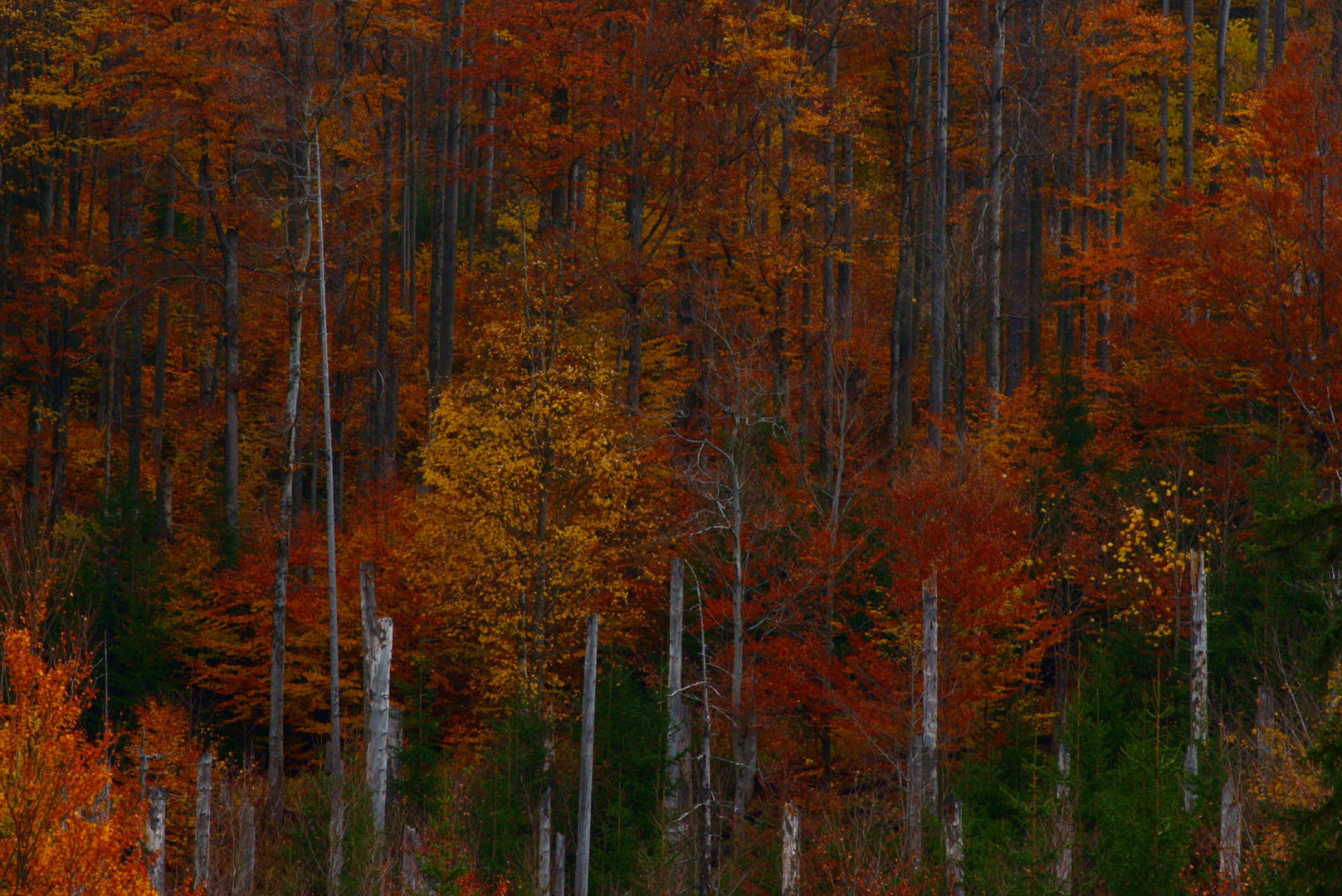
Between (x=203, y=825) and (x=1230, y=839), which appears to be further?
(x=203, y=825)

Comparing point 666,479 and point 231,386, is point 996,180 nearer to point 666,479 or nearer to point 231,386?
point 666,479

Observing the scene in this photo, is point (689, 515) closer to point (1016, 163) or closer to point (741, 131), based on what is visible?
point (741, 131)

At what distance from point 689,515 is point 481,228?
19.6 m

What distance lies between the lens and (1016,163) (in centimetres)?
2950

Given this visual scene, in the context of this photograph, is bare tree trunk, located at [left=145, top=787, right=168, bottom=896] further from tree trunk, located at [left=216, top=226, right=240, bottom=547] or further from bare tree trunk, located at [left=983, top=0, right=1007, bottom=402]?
bare tree trunk, located at [left=983, top=0, right=1007, bottom=402]

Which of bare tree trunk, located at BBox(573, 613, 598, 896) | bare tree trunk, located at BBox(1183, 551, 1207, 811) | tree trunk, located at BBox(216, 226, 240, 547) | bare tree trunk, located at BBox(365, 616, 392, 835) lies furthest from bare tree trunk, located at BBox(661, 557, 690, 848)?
tree trunk, located at BBox(216, 226, 240, 547)

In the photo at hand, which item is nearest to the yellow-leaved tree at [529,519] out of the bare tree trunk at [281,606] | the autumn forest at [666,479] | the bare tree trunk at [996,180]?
the autumn forest at [666,479]

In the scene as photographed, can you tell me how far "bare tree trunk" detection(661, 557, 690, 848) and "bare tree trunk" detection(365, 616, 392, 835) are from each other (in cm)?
451

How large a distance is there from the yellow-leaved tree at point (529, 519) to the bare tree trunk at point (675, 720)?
3.15 m

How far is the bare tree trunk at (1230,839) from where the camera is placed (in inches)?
566

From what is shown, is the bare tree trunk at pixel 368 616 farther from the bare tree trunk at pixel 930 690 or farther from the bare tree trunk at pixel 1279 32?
the bare tree trunk at pixel 1279 32

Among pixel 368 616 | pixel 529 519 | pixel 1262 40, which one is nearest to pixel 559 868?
pixel 368 616

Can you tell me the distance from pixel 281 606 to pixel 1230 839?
55.7 feet

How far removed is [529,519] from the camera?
25.1 meters
